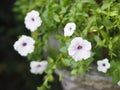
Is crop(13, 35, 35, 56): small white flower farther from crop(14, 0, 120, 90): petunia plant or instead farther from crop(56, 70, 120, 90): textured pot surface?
crop(56, 70, 120, 90): textured pot surface

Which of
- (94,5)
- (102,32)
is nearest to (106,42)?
(102,32)

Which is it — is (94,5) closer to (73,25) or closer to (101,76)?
(73,25)

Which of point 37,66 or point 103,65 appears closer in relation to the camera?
point 103,65

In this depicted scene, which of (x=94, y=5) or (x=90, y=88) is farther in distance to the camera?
(x=90, y=88)

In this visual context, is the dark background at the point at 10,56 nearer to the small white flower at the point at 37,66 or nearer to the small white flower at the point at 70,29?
the small white flower at the point at 37,66

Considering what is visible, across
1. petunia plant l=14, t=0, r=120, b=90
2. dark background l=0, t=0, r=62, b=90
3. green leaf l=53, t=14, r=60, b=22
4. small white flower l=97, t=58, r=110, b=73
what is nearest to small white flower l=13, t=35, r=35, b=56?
petunia plant l=14, t=0, r=120, b=90

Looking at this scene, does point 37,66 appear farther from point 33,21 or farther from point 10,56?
point 10,56

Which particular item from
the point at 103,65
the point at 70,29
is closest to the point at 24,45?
the point at 70,29
